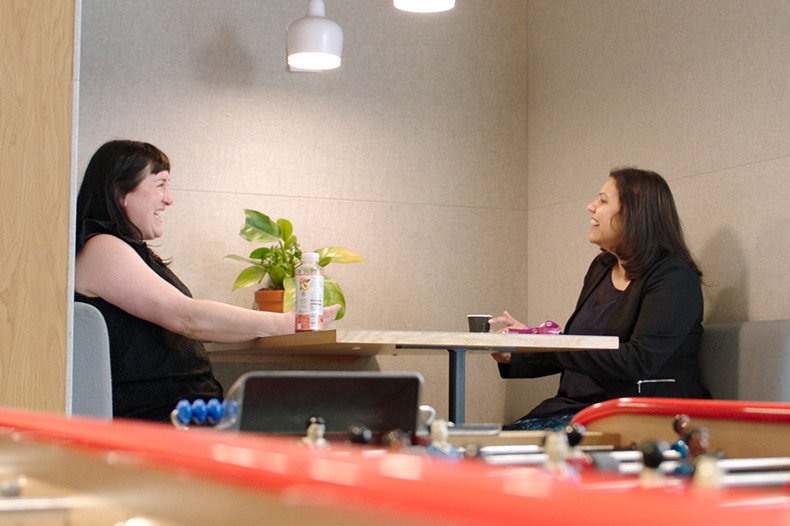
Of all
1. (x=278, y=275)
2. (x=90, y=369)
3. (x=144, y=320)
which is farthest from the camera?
(x=278, y=275)

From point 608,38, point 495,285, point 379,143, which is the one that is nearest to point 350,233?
point 379,143

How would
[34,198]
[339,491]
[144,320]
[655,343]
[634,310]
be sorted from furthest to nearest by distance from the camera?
[634,310]
[655,343]
[144,320]
[34,198]
[339,491]

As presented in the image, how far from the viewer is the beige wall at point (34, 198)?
1949 millimetres

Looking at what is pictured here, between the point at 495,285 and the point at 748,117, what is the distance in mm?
1541

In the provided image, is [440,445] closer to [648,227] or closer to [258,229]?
[648,227]

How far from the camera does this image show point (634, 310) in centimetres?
329

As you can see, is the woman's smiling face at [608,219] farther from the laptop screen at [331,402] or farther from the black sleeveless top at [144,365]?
the laptop screen at [331,402]

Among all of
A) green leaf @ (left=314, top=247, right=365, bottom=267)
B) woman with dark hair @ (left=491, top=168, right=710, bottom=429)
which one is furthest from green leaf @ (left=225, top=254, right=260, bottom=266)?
woman with dark hair @ (left=491, top=168, right=710, bottom=429)

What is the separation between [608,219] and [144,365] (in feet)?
5.53

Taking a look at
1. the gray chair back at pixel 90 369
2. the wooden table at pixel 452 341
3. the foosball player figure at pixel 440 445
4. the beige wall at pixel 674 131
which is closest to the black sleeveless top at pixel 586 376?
the beige wall at pixel 674 131

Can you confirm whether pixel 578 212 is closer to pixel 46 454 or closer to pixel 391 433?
pixel 391 433

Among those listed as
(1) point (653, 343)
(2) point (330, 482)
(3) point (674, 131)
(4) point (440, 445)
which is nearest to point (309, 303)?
(1) point (653, 343)

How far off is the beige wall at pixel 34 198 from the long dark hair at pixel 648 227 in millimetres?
1980

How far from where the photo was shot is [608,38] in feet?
13.5
